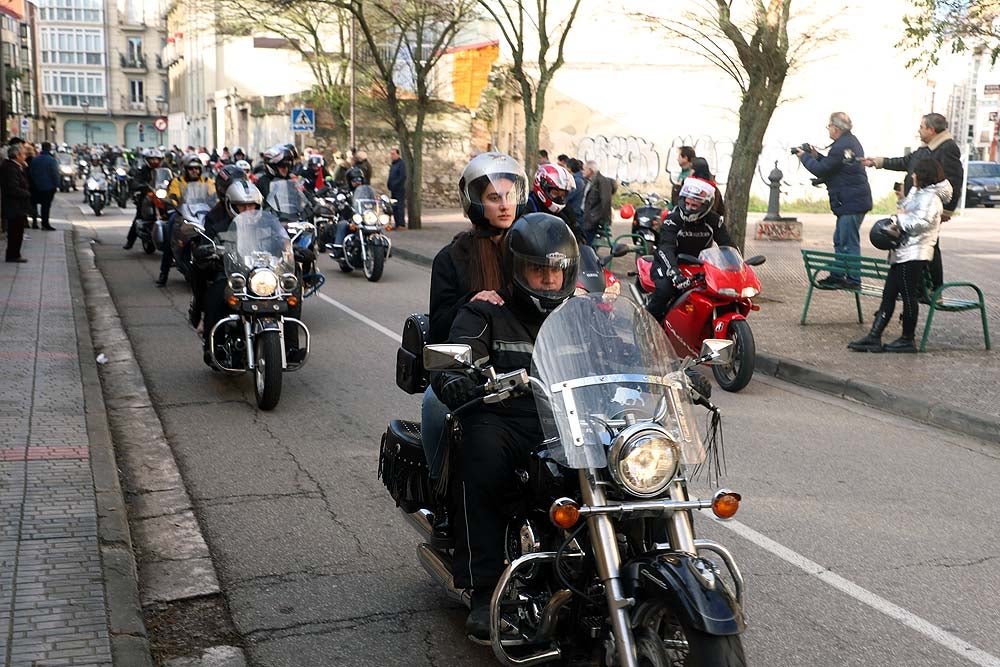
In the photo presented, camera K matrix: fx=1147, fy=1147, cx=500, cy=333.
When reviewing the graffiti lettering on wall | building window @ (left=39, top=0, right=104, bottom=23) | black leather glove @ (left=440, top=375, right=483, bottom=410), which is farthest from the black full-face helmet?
building window @ (left=39, top=0, right=104, bottom=23)

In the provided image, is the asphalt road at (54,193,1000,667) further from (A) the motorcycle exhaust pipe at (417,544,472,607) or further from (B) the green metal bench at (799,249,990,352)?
(B) the green metal bench at (799,249,990,352)

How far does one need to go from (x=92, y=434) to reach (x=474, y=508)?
3948 mm

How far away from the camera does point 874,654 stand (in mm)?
4277

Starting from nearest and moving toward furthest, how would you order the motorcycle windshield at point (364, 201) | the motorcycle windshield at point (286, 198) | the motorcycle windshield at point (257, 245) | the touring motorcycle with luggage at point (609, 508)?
the touring motorcycle with luggage at point (609, 508) → the motorcycle windshield at point (257, 245) → the motorcycle windshield at point (286, 198) → the motorcycle windshield at point (364, 201)

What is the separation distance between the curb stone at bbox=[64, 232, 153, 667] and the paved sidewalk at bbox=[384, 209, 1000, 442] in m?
5.72

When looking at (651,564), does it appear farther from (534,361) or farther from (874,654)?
(874,654)

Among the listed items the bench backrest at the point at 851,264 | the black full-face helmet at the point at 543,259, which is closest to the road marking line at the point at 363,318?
the bench backrest at the point at 851,264

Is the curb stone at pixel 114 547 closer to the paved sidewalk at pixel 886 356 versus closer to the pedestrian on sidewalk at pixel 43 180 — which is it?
the paved sidewalk at pixel 886 356

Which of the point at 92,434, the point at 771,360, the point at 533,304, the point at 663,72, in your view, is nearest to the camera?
the point at 533,304

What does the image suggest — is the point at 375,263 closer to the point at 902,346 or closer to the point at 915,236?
the point at 902,346

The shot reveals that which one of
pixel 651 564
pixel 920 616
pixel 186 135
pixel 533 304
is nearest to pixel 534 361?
pixel 533 304

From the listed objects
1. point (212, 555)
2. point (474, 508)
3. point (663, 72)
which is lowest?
point (212, 555)

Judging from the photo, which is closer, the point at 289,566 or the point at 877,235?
the point at 289,566

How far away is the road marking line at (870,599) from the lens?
4.33 metres
